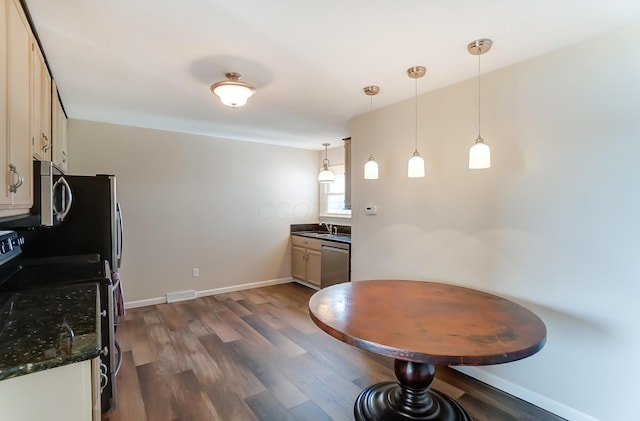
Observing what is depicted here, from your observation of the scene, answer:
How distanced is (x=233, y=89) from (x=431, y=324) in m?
2.01

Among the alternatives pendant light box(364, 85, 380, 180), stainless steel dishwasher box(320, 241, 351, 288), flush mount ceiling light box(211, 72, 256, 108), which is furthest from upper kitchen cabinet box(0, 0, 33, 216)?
stainless steel dishwasher box(320, 241, 351, 288)

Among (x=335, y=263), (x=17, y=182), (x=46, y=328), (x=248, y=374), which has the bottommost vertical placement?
(x=248, y=374)

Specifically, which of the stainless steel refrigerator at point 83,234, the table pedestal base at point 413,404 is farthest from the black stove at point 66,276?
the table pedestal base at point 413,404

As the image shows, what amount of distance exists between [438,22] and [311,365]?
2.62m

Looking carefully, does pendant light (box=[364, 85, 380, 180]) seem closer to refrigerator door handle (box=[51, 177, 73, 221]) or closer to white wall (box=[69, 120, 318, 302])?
refrigerator door handle (box=[51, 177, 73, 221])

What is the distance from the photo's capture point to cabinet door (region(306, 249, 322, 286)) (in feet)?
15.4

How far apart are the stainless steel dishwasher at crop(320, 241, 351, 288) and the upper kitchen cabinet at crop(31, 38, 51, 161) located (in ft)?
10.1

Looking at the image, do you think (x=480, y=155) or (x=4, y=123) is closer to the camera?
(x=4, y=123)

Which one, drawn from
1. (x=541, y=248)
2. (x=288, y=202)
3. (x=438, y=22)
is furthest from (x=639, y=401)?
(x=288, y=202)

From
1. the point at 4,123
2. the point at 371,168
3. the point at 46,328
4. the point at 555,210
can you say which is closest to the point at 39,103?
the point at 4,123

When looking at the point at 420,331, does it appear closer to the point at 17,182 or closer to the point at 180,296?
the point at 17,182

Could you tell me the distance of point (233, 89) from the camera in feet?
7.40

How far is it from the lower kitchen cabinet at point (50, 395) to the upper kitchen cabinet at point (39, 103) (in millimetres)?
1184

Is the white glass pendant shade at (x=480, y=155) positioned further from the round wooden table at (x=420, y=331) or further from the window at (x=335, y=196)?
the window at (x=335, y=196)
